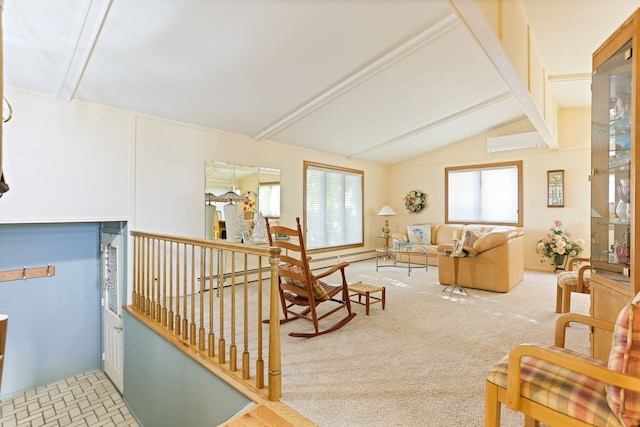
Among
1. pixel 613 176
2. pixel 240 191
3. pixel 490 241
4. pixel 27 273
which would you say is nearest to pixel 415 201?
pixel 490 241

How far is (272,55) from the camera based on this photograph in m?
2.97

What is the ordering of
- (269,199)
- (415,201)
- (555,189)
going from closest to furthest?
(269,199) → (555,189) → (415,201)

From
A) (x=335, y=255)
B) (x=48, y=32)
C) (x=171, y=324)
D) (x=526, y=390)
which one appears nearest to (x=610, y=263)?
(x=526, y=390)

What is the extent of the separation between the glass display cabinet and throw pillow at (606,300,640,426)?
71cm

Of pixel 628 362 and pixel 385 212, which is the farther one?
pixel 385 212

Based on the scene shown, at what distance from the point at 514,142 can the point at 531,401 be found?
19.8ft

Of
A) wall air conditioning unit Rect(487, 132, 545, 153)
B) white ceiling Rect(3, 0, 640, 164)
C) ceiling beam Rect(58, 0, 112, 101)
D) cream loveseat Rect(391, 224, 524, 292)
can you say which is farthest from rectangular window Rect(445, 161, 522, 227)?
ceiling beam Rect(58, 0, 112, 101)

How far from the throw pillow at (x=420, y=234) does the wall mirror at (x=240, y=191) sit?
3210 millimetres

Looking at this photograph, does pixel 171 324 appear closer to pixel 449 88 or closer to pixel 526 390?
pixel 526 390

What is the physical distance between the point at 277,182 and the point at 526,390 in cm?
447

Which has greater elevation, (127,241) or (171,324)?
(127,241)

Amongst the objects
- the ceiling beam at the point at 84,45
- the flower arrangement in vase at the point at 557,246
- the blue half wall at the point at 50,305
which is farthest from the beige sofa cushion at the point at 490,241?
the blue half wall at the point at 50,305

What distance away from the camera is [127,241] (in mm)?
3609

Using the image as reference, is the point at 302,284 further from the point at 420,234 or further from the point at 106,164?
the point at 420,234
